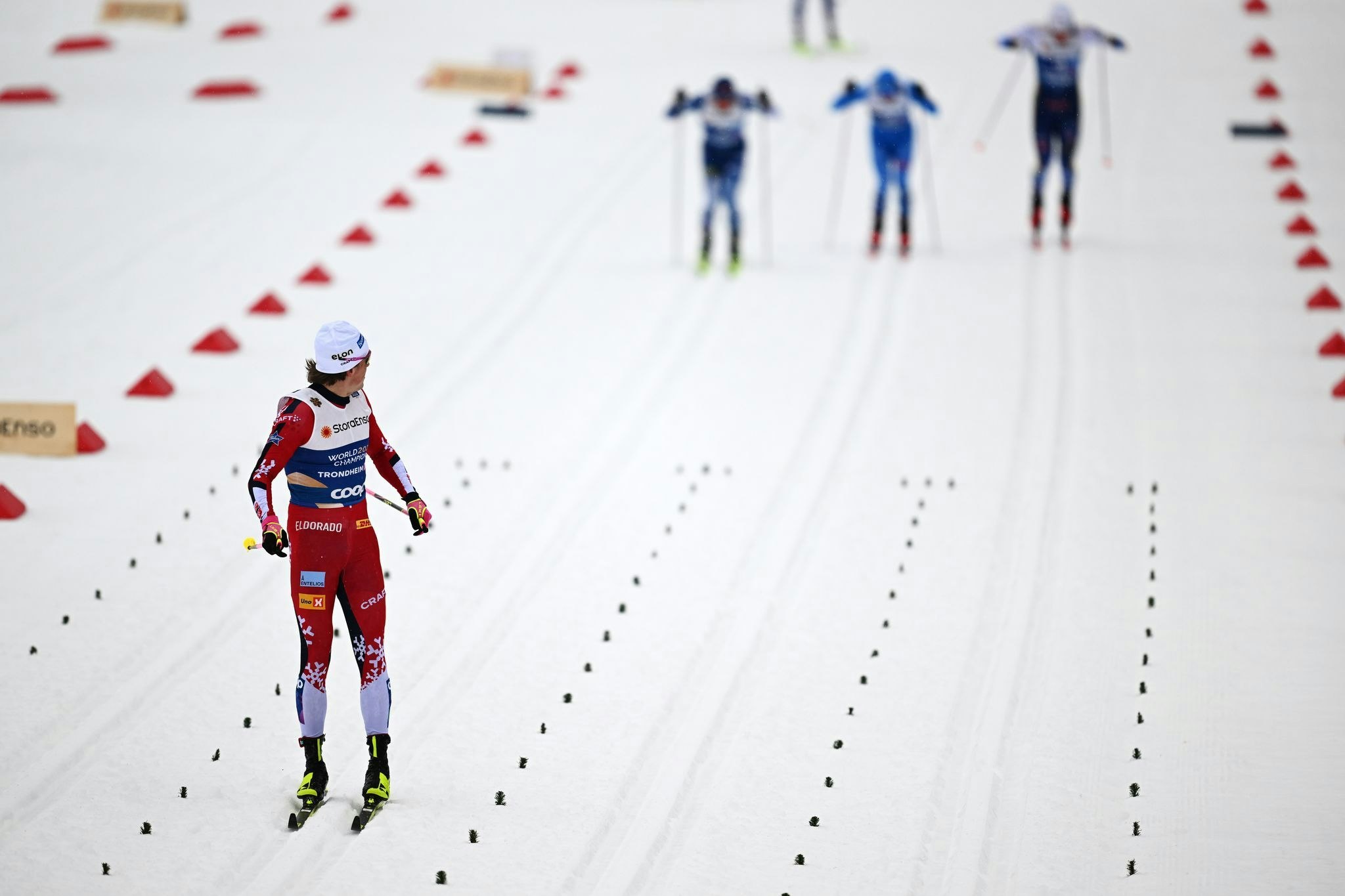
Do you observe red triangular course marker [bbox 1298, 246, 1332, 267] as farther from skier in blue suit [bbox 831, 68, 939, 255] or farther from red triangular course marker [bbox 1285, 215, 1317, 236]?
skier in blue suit [bbox 831, 68, 939, 255]

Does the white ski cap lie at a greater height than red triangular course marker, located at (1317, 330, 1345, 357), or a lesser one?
greater

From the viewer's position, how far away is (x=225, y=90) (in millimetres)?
18062

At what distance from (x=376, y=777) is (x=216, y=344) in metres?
6.18

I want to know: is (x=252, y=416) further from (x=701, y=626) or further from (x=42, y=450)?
(x=701, y=626)

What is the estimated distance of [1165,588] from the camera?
8336 millimetres

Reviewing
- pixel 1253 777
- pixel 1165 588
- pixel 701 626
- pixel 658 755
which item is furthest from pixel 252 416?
pixel 1253 777

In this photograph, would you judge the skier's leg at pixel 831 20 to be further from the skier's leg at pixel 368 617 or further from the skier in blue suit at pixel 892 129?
the skier's leg at pixel 368 617

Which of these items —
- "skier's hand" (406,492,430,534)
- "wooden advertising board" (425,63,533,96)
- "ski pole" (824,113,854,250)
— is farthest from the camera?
"wooden advertising board" (425,63,533,96)

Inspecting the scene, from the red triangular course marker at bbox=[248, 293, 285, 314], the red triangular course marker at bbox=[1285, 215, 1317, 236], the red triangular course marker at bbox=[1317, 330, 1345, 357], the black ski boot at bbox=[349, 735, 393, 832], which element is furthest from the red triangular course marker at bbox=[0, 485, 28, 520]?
the red triangular course marker at bbox=[1285, 215, 1317, 236]

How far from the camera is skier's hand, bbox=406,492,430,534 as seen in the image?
634 centimetres

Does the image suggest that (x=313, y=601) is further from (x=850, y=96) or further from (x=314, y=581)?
(x=850, y=96)

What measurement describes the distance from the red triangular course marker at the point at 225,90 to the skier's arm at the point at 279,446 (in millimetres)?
13008

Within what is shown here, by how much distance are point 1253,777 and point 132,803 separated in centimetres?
450

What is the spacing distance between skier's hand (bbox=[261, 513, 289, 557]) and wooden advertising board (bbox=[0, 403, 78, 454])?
4627 millimetres
